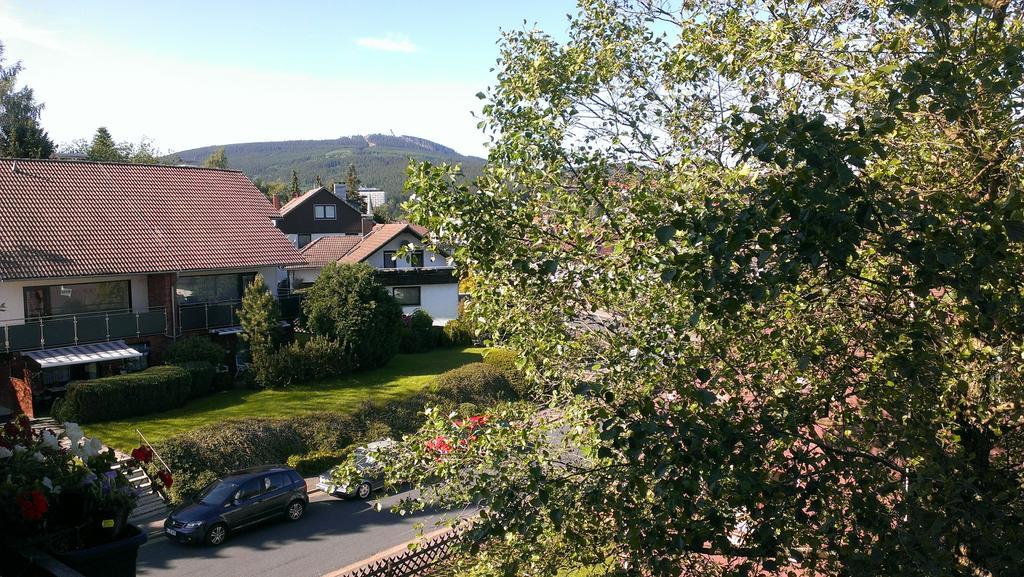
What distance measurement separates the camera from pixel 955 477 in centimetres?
479

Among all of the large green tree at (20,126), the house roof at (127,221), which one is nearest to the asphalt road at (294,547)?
the house roof at (127,221)

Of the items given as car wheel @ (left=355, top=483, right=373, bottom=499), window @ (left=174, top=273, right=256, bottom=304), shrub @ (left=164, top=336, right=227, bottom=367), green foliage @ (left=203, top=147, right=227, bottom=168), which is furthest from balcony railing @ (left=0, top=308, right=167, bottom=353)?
green foliage @ (left=203, top=147, right=227, bottom=168)

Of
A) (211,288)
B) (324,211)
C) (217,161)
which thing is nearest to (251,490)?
(211,288)

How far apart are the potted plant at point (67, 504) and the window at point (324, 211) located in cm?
6729

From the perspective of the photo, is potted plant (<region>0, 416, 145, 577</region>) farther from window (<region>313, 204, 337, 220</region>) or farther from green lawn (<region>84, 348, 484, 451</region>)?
window (<region>313, 204, 337, 220</region>)

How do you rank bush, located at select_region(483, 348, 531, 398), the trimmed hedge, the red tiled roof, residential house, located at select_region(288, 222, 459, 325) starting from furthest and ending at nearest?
1. the red tiled roof
2. residential house, located at select_region(288, 222, 459, 325)
3. bush, located at select_region(483, 348, 531, 398)
4. the trimmed hedge

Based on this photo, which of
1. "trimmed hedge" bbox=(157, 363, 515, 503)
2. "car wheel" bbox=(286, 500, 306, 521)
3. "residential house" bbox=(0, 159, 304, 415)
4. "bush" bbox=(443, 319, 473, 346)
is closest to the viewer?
"car wheel" bbox=(286, 500, 306, 521)

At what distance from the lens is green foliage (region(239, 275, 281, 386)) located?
28.0 metres

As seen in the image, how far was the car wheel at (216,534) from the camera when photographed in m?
17.5

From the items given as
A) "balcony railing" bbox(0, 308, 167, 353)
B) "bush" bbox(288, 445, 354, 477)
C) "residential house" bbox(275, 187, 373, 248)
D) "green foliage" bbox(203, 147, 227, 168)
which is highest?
"green foliage" bbox(203, 147, 227, 168)

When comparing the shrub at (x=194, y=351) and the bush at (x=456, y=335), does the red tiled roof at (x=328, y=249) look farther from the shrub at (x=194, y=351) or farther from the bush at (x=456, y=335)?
the shrub at (x=194, y=351)

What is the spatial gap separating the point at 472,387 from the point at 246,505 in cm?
1180

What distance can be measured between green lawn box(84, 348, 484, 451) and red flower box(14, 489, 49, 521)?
711 inches

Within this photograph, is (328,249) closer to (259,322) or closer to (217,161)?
(259,322)
